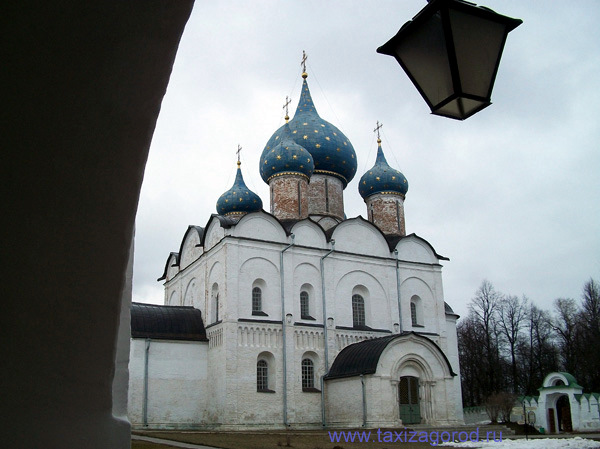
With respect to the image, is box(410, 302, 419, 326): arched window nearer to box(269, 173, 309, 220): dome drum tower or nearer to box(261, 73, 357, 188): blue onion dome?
box(269, 173, 309, 220): dome drum tower

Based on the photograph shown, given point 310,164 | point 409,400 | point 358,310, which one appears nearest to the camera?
point 409,400

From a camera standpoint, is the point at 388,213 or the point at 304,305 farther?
the point at 388,213

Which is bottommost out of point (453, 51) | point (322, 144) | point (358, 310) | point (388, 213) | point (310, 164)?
point (453, 51)

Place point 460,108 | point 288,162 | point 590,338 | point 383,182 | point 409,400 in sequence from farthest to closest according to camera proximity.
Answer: point 590,338 → point 383,182 → point 288,162 → point 409,400 → point 460,108

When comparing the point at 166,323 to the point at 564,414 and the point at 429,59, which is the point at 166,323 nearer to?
the point at 564,414

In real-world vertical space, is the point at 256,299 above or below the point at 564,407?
above

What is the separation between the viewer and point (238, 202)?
26.7m

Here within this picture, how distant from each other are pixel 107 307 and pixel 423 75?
57.3 inches

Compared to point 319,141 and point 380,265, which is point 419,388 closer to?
point 380,265

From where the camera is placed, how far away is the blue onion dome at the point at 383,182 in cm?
2781

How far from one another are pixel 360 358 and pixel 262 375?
3.48 meters

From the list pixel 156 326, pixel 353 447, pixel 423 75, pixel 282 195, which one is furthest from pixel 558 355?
pixel 423 75

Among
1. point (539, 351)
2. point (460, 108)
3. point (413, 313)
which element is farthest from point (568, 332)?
point (460, 108)

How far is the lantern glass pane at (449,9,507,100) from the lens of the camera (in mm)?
2193
